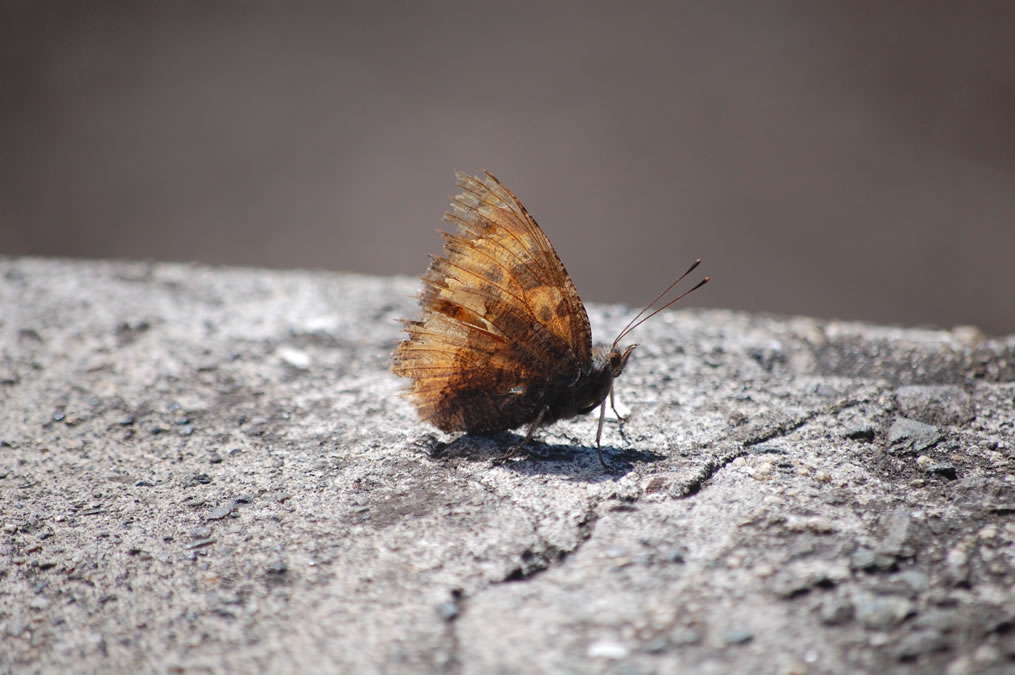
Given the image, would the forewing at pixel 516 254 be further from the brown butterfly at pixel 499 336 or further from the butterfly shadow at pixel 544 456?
the butterfly shadow at pixel 544 456

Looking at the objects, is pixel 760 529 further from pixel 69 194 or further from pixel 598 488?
pixel 69 194

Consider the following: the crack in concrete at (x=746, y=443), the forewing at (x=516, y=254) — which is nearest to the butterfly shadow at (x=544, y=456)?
the crack in concrete at (x=746, y=443)

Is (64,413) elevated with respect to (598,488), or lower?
lower

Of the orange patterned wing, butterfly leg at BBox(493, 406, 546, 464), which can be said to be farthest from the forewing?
butterfly leg at BBox(493, 406, 546, 464)

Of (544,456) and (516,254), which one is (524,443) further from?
(516,254)

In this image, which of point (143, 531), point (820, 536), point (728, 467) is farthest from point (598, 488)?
point (143, 531)
